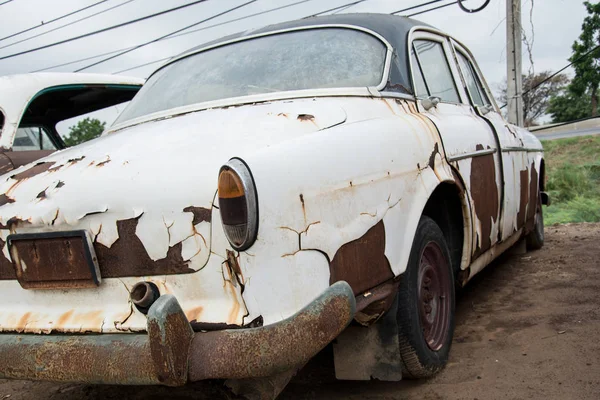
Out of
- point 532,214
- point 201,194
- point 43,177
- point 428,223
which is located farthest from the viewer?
point 532,214

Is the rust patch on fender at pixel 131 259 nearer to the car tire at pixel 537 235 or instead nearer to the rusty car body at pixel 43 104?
the rusty car body at pixel 43 104

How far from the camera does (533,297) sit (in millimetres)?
3980

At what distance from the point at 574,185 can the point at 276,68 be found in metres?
9.13

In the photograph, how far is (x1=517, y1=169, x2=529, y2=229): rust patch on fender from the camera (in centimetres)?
436

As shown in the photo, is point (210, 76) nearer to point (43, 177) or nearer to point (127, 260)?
point (43, 177)

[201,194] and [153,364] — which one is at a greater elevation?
[201,194]

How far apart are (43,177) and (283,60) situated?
133 cm

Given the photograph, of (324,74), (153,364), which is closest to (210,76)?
(324,74)

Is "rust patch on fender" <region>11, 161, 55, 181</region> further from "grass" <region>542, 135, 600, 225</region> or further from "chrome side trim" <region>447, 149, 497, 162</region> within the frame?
Result: "grass" <region>542, 135, 600, 225</region>

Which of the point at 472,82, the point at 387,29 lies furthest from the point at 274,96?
the point at 472,82

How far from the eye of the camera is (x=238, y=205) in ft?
5.98

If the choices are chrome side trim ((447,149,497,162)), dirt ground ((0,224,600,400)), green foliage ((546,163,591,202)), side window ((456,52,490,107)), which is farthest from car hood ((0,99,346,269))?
green foliage ((546,163,591,202))

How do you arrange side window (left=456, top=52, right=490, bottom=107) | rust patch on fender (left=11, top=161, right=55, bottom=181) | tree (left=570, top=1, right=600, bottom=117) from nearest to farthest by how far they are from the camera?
rust patch on fender (left=11, top=161, right=55, bottom=181) < side window (left=456, top=52, right=490, bottom=107) < tree (left=570, top=1, right=600, bottom=117)

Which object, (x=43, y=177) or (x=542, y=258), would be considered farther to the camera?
(x=542, y=258)
